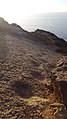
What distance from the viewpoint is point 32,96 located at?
15.8 meters

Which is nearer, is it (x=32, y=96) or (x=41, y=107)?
(x=41, y=107)

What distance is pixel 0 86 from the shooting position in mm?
15758

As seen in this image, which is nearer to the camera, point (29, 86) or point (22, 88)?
point (22, 88)

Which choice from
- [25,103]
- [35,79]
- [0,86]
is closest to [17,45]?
[35,79]

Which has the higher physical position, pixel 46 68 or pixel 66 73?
pixel 66 73

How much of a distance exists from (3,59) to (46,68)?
3585mm

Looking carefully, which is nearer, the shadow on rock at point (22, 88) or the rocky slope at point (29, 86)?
the rocky slope at point (29, 86)

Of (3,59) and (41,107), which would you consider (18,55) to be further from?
(41,107)

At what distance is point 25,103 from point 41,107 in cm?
84

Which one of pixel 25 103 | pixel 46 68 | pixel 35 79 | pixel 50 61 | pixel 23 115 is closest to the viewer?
pixel 23 115

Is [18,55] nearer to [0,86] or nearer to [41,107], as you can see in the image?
[0,86]

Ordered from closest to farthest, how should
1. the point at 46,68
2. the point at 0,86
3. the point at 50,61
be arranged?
the point at 0,86 → the point at 46,68 → the point at 50,61

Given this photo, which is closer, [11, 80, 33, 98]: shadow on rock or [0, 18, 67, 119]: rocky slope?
[0, 18, 67, 119]: rocky slope

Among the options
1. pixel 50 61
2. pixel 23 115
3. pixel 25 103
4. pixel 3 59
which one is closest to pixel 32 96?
pixel 25 103
